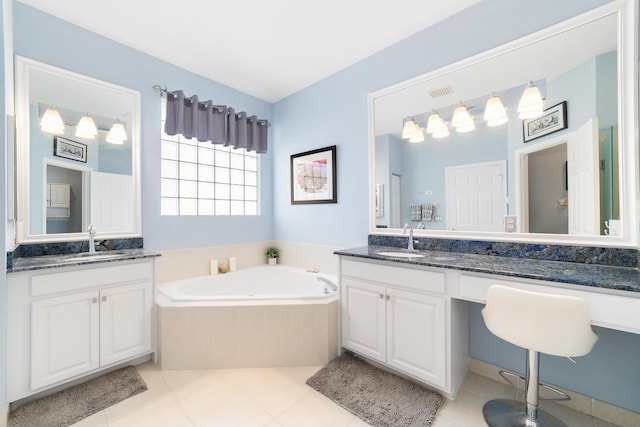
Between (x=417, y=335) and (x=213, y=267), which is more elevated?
(x=213, y=267)

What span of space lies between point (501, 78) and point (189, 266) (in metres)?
3.10

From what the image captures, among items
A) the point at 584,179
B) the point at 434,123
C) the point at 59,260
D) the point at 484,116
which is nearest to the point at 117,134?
the point at 59,260

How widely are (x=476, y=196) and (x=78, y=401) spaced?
293 centimetres

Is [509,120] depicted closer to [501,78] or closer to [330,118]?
[501,78]

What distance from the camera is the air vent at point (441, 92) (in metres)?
2.12

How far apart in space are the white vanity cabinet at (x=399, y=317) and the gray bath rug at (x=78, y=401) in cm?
153

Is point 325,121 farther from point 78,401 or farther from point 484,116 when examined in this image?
point 78,401

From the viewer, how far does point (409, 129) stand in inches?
92.2

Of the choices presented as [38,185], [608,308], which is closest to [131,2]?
[38,185]

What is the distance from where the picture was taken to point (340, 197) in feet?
9.33

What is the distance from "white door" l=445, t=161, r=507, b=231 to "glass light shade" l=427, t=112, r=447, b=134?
0.34 m

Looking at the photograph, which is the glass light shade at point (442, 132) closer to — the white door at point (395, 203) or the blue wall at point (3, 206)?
the white door at point (395, 203)

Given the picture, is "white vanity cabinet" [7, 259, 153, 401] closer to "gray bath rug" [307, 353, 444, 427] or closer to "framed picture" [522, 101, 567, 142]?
"gray bath rug" [307, 353, 444, 427]

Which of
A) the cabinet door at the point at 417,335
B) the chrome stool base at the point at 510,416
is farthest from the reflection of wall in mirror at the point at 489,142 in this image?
the chrome stool base at the point at 510,416
